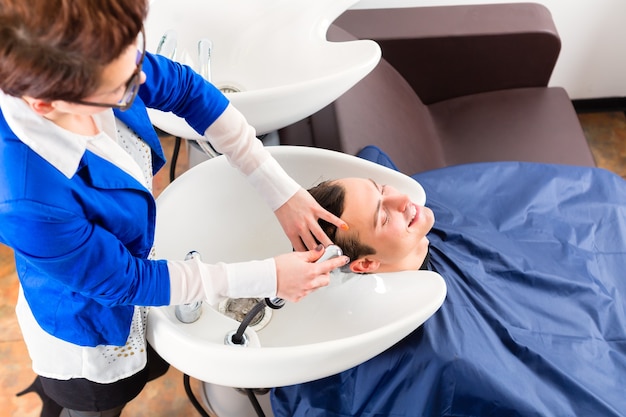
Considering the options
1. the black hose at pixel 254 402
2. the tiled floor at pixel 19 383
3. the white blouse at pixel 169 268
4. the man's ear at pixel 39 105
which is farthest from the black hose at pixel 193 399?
the man's ear at pixel 39 105

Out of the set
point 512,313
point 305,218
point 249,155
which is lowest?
point 512,313

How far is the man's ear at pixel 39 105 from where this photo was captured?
0.77 meters

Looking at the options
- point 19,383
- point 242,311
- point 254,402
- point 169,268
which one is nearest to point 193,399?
point 254,402

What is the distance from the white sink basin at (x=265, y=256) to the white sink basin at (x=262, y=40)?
15 cm

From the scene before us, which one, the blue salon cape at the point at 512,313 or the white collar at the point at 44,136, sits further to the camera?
the blue salon cape at the point at 512,313

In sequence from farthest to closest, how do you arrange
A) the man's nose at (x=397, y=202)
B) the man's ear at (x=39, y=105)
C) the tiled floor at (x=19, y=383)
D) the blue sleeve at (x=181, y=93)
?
the tiled floor at (x=19, y=383) → the man's nose at (x=397, y=202) → the blue sleeve at (x=181, y=93) → the man's ear at (x=39, y=105)

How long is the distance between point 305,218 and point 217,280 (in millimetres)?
266

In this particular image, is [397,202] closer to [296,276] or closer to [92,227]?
[296,276]

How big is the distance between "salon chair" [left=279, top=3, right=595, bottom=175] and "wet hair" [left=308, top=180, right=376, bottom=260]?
456 millimetres

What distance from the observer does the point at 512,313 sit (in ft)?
4.82

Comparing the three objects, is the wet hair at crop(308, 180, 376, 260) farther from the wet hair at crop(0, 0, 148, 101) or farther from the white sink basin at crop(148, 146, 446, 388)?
the wet hair at crop(0, 0, 148, 101)

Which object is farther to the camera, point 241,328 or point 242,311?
point 242,311

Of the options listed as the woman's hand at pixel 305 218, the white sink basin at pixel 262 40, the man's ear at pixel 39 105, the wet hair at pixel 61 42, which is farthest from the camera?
the white sink basin at pixel 262 40

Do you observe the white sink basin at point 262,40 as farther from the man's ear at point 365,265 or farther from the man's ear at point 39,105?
the man's ear at point 39,105
